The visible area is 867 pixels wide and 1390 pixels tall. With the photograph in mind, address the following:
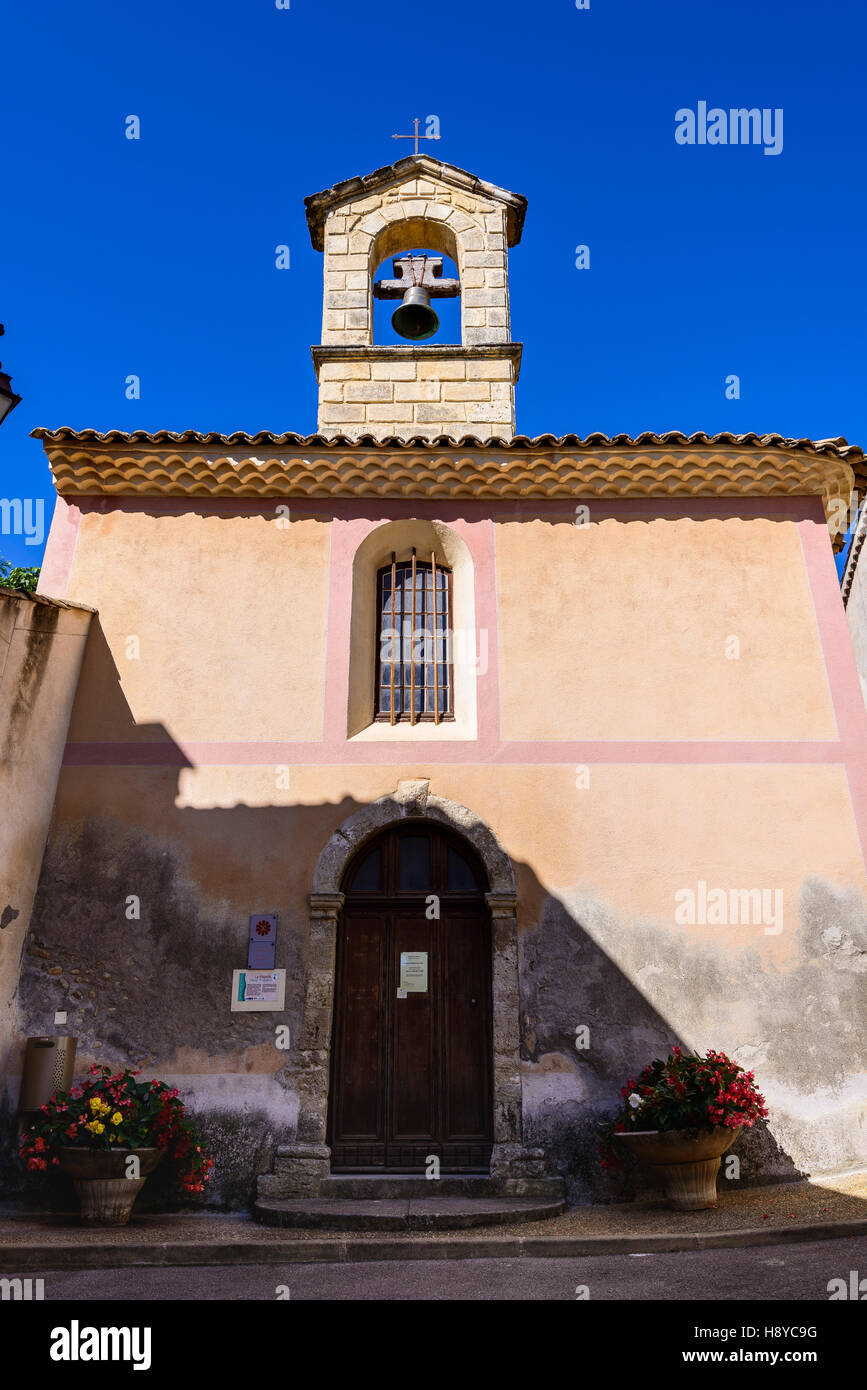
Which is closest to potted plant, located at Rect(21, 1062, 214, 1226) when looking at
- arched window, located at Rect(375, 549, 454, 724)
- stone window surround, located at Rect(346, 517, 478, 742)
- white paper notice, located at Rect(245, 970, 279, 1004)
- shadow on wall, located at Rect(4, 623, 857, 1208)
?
shadow on wall, located at Rect(4, 623, 857, 1208)

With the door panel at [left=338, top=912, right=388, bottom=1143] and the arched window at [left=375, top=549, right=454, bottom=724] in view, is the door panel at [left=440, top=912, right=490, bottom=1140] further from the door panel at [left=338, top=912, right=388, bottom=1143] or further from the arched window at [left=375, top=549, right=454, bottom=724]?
the arched window at [left=375, top=549, right=454, bottom=724]

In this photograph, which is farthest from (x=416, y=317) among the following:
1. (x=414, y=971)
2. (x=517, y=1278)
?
(x=517, y=1278)

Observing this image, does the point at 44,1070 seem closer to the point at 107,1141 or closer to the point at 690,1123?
the point at 107,1141

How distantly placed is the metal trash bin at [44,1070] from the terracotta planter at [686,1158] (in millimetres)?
4175

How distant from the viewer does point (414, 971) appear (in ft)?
27.6

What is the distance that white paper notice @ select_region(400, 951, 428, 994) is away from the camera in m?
8.38

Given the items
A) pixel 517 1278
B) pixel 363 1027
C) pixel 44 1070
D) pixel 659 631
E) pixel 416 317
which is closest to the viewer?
pixel 517 1278

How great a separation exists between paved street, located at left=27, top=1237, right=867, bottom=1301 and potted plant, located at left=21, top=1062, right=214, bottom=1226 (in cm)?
124

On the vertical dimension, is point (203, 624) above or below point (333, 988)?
above

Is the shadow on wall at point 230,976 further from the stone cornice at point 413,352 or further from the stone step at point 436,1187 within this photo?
the stone cornice at point 413,352

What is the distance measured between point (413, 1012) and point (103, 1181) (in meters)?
2.63

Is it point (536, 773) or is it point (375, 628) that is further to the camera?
point (375, 628)

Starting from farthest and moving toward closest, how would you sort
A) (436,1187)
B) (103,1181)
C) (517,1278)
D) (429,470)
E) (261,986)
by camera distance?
(429,470)
(261,986)
(436,1187)
(103,1181)
(517,1278)

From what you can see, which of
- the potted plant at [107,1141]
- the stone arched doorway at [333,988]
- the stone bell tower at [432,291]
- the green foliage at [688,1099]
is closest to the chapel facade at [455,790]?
the stone arched doorway at [333,988]
